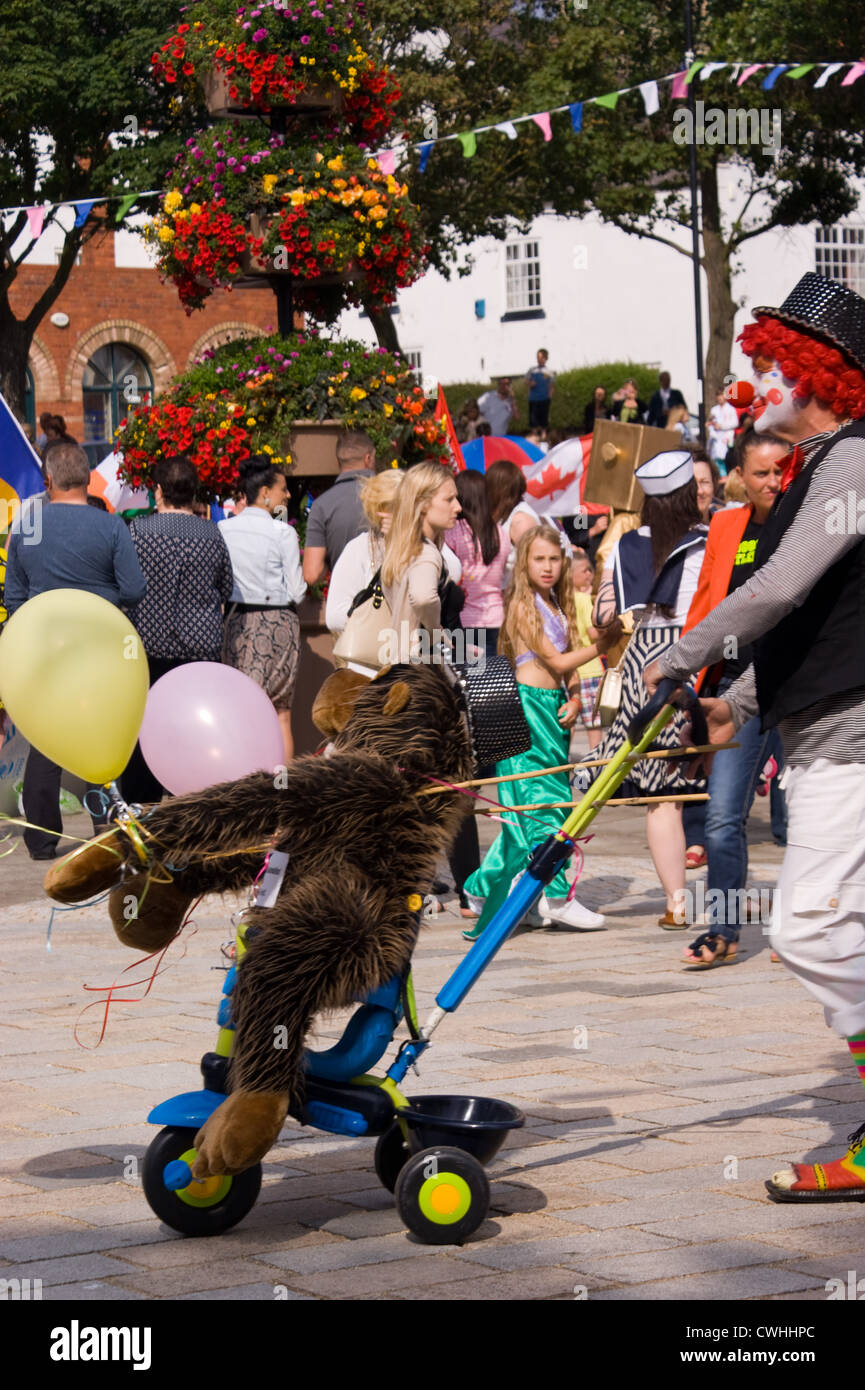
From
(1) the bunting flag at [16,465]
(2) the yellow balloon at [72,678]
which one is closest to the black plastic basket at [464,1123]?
(2) the yellow balloon at [72,678]

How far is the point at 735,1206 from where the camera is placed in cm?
438

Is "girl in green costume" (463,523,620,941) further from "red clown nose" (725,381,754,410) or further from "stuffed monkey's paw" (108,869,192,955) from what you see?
"stuffed monkey's paw" (108,869,192,955)

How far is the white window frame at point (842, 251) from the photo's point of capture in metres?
41.4

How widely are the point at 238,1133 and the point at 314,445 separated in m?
7.27

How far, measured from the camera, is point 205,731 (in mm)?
4340

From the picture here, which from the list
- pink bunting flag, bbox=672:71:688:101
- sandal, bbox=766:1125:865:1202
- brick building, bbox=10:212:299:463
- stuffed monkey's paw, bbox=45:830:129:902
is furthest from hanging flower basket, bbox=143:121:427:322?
brick building, bbox=10:212:299:463

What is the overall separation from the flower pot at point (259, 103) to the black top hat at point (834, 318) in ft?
23.2

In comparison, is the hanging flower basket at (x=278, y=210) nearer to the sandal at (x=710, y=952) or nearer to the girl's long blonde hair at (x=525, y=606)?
the girl's long blonde hair at (x=525, y=606)

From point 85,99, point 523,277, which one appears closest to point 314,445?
point 85,99

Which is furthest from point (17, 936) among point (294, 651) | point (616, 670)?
point (616, 670)

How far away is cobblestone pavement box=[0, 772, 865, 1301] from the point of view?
155 inches

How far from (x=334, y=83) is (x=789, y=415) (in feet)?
23.9

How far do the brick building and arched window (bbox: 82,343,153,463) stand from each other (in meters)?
0.02

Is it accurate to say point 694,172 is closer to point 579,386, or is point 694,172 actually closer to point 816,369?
point 579,386
